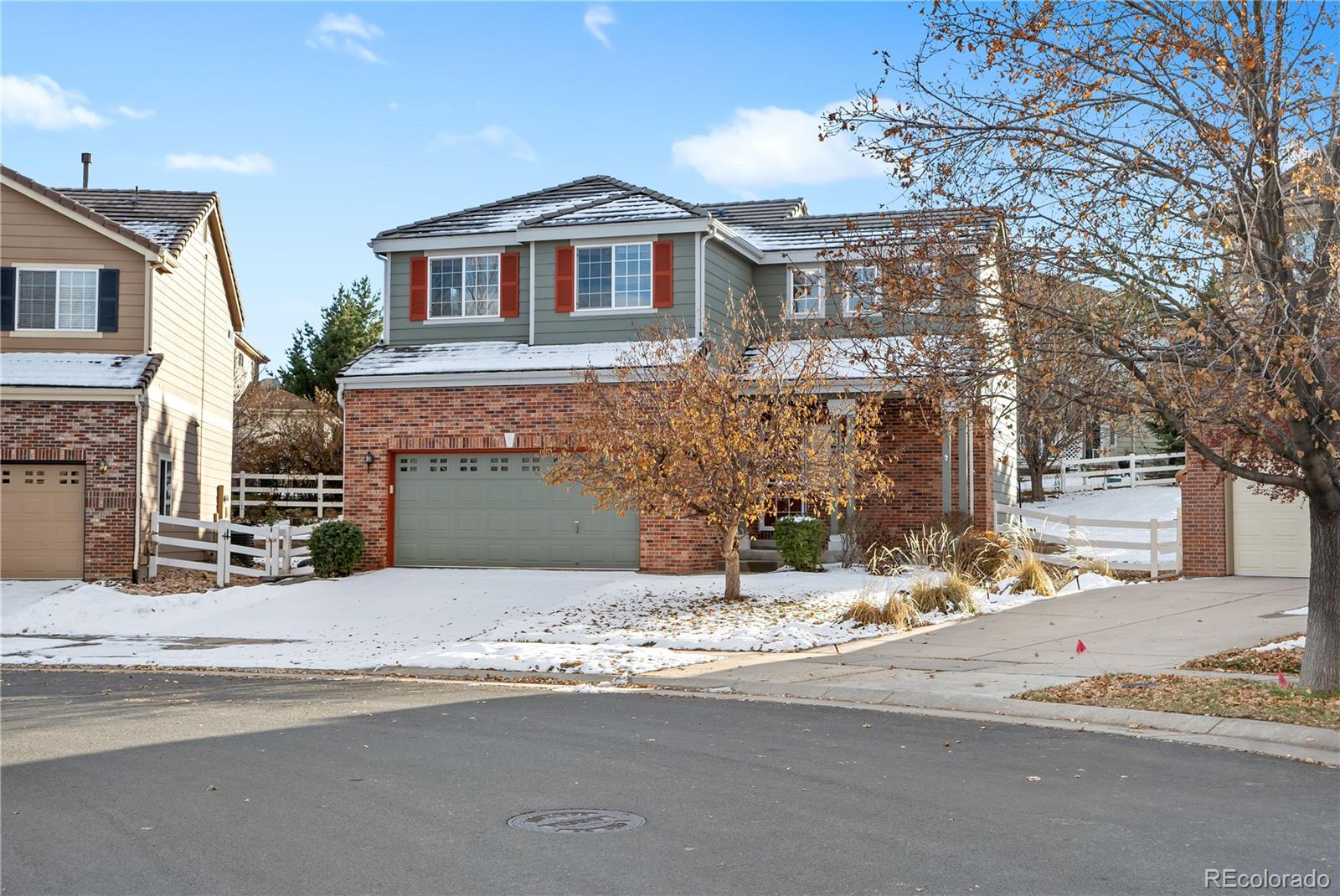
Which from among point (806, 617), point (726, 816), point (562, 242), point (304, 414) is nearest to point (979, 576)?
point (806, 617)

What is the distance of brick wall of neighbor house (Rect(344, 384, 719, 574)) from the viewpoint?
914 inches

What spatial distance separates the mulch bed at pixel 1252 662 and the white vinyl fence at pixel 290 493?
24446 millimetres

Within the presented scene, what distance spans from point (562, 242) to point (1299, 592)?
48.4 ft

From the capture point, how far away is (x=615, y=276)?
989 inches

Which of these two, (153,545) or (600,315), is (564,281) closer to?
(600,315)

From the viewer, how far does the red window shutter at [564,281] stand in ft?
82.9

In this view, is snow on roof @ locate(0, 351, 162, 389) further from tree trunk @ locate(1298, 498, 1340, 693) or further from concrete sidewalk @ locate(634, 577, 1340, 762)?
tree trunk @ locate(1298, 498, 1340, 693)

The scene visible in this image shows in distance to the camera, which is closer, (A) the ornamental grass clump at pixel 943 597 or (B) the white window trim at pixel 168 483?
(A) the ornamental grass clump at pixel 943 597

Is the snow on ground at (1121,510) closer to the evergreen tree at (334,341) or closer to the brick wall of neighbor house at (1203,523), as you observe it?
the brick wall of neighbor house at (1203,523)

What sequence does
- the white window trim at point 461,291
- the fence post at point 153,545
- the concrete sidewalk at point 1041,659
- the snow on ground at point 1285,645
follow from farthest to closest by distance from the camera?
the white window trim at point 461,291 → the fence post at point 153,545 → the snow on ground at point 1285,645 → the concrete sidewalk at point 1041,659

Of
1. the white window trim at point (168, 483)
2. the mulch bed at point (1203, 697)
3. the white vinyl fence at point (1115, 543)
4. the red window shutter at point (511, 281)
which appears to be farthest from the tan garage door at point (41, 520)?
the mulch bed at point (1203, 697)

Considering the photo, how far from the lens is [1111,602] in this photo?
1839 centimetres

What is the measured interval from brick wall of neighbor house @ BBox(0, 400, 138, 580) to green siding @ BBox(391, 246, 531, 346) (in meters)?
5.62

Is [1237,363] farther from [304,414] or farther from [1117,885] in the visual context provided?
[304,414]
